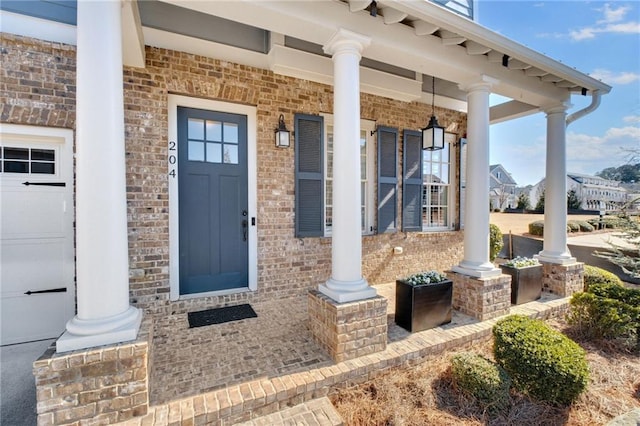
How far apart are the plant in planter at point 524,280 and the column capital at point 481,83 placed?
2564 mm

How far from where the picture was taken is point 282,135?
3.98 m

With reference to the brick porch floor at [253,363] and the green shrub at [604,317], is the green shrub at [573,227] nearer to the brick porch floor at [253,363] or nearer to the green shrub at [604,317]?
the green shrub at [604,317]

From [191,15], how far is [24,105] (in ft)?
6.46

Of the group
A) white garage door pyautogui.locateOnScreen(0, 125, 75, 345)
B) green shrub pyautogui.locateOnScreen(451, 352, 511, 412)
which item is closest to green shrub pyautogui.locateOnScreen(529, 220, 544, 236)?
green shrub pyautogui.locateOnScreen(451, 352, 511, 412)

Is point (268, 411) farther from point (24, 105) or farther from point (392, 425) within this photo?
point (24, 105)

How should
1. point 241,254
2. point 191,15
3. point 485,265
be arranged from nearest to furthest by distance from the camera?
point 191,15
point 485,265
point 241,254

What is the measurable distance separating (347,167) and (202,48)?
238 centimetres

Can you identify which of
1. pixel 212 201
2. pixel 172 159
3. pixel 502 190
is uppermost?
pixel 502 190

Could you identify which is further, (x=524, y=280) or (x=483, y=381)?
(x=524, y=280)

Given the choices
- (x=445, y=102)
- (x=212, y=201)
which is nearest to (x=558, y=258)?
(x=445, y=102)

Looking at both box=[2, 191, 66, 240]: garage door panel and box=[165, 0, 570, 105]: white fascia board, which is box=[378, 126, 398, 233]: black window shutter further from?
box=[2, 191, 66, 240]: garage door panel

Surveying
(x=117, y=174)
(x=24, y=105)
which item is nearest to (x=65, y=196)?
(x=24, y=105)

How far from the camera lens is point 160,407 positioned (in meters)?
1.95

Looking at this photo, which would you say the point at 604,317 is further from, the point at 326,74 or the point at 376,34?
the point at 326,74
